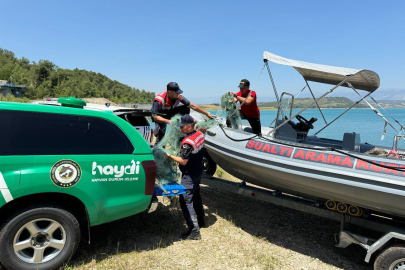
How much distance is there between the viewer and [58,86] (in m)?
82.4

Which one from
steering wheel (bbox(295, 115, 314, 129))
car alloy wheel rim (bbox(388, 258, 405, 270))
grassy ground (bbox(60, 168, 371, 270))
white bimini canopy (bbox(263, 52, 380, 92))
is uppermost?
white bimini canopy (bbox(263, 52, 380, 92))

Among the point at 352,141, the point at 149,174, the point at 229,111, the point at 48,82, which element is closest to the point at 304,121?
the point at 352,141

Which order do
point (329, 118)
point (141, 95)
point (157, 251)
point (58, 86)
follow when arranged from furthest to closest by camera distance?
point (141, 95) → point (58, 86) → point (329, 118) → point (157, 251)

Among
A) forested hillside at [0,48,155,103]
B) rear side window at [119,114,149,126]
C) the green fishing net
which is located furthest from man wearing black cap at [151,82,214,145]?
forested hillside at [0,48,155,103]

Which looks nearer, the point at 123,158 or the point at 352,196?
the point at 123,158

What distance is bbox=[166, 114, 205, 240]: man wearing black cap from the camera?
3.54 m

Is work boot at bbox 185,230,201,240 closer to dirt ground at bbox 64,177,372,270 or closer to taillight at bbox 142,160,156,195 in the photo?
dirt ground at bbox 64,177,372,270

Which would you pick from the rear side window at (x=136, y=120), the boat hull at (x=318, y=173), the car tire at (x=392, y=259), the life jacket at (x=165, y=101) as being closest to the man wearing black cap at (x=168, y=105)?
the life jacket at (x=165, y=101)

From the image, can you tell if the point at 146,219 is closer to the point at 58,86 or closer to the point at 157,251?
the point at 157,251

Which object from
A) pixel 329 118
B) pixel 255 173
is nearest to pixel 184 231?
pixel 255 173

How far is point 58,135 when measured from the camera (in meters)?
2.56

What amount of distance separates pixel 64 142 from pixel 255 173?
2433 millimetres

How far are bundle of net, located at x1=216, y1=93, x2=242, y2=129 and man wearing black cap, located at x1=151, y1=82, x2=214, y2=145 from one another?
2.28 ft

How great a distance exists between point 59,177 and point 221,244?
2139 mm
